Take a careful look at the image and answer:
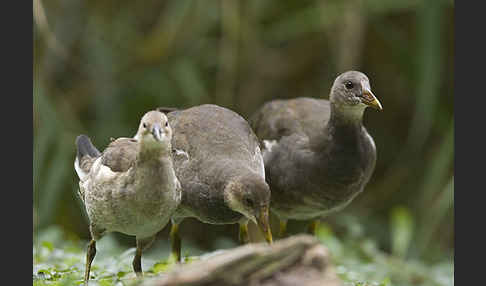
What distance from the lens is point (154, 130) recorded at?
3275 mm

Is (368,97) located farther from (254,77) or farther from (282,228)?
(254,77)

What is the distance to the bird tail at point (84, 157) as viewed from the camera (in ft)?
13.2

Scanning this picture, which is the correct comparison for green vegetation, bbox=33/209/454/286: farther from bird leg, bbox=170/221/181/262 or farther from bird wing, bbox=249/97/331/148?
bird wing, bbox=249/97/331/148

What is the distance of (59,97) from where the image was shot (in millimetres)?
7137

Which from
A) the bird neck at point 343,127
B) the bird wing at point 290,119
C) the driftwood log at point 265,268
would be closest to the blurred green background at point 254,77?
the bird wing at point 290,119

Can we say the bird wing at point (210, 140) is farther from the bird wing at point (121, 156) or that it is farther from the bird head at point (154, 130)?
the bird head at point (154, 130)

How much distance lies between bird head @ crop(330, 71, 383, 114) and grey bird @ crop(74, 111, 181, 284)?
4.01ft

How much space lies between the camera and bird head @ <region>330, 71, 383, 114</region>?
419 centimetres

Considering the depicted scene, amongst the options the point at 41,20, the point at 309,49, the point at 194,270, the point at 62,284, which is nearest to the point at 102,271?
the point at 62,284

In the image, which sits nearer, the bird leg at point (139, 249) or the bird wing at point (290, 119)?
the bird leg at point (139, 249)

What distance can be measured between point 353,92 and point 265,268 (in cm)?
177

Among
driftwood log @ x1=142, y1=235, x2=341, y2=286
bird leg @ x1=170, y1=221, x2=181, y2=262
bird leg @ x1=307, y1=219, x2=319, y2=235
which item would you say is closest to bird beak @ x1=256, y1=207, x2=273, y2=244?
driftwood log @ x1=142, y1=235, x2=341, y2=286

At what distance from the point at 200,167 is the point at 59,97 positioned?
358 centimetres

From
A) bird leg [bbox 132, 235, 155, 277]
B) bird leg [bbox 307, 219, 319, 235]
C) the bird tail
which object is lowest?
bird leg [bbox 307, 219, 319, 235]
